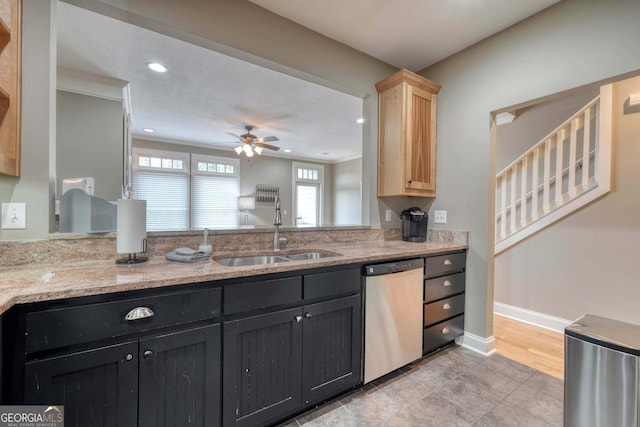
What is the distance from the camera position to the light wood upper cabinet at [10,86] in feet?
3.91

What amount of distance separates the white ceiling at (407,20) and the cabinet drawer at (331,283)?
6.22ft

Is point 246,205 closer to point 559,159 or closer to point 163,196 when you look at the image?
point 163,196

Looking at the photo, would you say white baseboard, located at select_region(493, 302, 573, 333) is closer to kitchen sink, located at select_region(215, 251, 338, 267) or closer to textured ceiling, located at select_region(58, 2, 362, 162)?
kitchen sink, located at select_region(215, 251, 338, 267)

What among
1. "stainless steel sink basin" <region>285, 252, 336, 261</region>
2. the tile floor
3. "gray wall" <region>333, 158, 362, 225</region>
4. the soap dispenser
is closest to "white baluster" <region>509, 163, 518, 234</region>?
the tile floor

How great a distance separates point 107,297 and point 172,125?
4.23m

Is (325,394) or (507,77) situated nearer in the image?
(325,394)

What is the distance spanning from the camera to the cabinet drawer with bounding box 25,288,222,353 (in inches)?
36.5

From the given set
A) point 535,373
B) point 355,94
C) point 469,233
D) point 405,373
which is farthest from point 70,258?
point 535,373

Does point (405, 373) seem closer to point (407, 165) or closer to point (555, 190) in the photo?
point (407, 165)

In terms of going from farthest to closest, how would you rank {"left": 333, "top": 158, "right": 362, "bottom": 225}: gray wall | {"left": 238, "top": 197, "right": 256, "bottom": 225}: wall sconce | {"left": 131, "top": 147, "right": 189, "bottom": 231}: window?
{"left": 333, "top": 158, "right": 362, "bottom": 225}: gray wall, {"left": 238, "top": 197, "right": 256, "bottom": 225}: wall sconce, {"left": 131, "top": 147, "right": 189, "bottom": 231}: window

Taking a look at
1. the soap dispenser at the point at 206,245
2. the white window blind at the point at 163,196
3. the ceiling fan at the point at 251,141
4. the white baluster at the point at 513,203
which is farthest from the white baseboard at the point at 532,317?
the white window blind at the point at 163,196

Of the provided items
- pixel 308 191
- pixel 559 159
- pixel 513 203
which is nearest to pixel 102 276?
pixel 513 203

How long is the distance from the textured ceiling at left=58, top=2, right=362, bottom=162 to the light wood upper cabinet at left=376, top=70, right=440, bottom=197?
99 centimetres

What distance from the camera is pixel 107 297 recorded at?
103 cm
